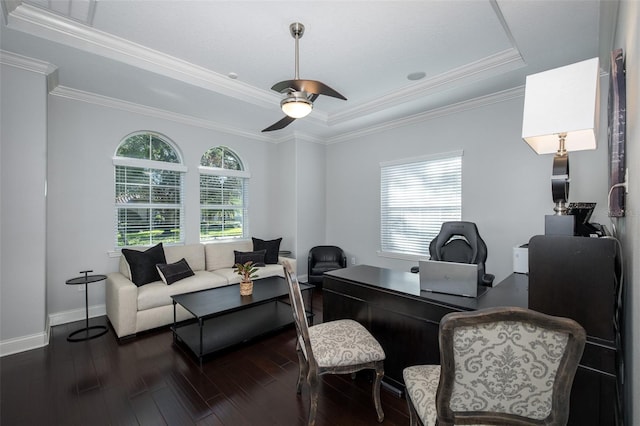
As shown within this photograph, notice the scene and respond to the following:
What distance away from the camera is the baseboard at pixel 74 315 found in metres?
3.42

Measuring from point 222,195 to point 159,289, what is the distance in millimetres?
2193

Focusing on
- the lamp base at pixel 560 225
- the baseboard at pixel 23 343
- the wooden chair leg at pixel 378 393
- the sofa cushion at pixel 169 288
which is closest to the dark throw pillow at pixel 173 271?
the sofa cushion at pixel 169 288

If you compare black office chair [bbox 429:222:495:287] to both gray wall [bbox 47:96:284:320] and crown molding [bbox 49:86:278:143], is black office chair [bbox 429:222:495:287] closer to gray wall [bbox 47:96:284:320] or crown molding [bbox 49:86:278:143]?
crown molding [bbox 49:86:278:143]

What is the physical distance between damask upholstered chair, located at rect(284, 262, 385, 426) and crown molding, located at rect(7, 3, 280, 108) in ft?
9.08

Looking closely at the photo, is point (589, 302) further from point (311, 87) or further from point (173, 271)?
point (173, 271)

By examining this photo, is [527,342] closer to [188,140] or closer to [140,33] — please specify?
[140,33]

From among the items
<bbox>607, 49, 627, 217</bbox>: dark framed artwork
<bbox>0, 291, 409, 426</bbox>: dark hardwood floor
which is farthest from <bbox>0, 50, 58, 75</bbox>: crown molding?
<bbox>607, 49, 627, 217</bbox>: dark framed artwork

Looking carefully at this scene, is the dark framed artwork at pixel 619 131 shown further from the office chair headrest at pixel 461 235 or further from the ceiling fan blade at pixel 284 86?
the ceiling fan blade at pixel 284 86

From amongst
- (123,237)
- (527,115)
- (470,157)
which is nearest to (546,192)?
(470,157)

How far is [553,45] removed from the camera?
2547mm

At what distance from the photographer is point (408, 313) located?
1940mm

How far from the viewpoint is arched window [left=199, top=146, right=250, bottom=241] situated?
4896 mm

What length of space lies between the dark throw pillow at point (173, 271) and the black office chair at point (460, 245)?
3.30 m

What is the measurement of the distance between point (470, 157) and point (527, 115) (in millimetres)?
2635
